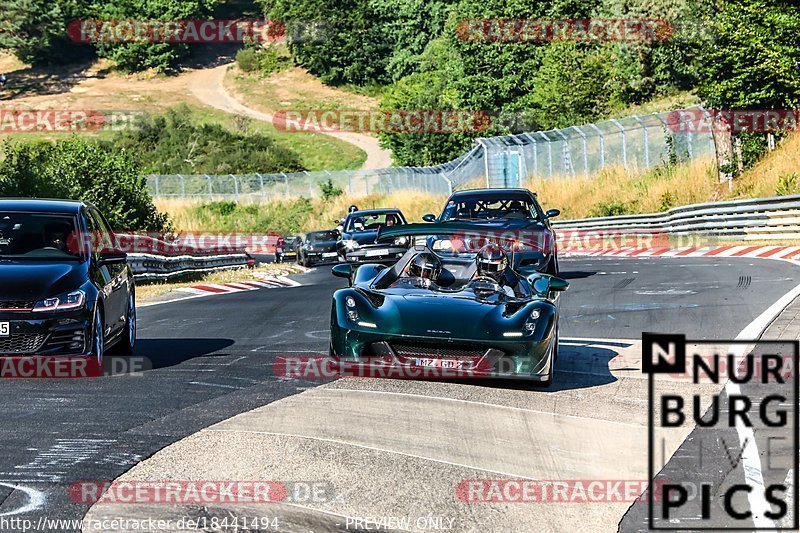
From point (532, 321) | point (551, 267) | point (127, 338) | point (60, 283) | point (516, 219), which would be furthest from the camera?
point (516, 219)

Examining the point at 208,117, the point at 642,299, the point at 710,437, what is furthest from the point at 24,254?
the point at 208,117

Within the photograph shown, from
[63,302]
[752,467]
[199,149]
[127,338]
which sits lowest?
[199,149]

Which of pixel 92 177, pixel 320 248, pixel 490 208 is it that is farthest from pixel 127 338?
pixel 320 248

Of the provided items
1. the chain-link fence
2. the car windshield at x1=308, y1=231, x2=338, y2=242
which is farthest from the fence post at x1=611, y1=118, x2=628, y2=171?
the car windshield at x1=308, y1=231, x2=338, y2=242

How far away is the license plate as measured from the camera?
9.27 meters

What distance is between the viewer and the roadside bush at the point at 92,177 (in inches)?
1240

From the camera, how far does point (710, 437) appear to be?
23.2 ft

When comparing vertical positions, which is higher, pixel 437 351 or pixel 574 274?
pixel 437 351

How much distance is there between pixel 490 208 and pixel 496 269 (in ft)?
29.0

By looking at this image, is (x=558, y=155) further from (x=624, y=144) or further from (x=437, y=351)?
(x=437, y=351)

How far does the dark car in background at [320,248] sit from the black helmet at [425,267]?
91.6ft

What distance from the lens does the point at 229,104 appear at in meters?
111

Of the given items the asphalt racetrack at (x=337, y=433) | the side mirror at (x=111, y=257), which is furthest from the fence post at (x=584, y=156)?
→ the side mirror at (x=111, y=257)

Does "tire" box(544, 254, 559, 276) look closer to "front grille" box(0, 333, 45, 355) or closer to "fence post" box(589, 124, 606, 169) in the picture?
"front grille" box(0, 333, 45, 355)
